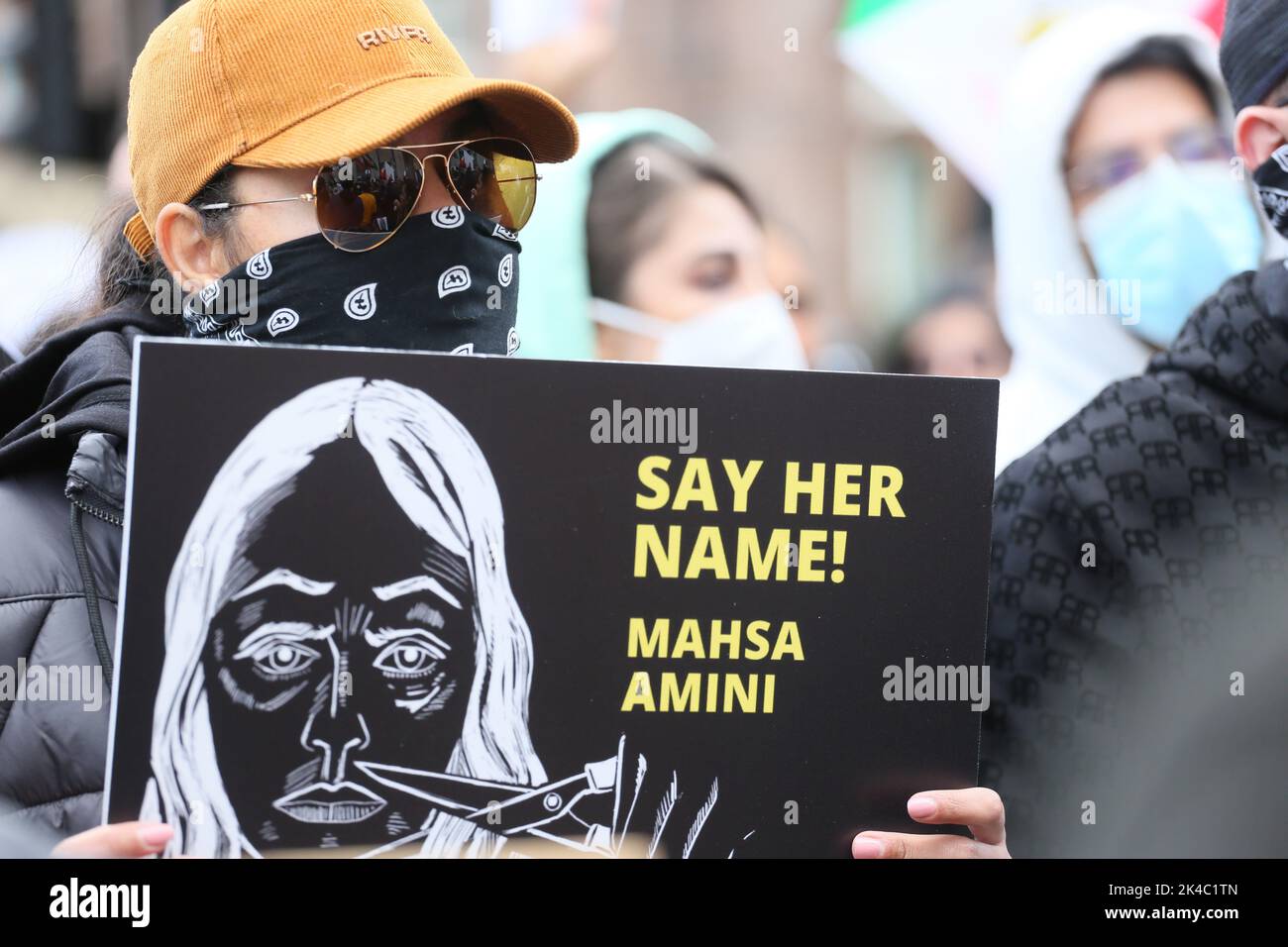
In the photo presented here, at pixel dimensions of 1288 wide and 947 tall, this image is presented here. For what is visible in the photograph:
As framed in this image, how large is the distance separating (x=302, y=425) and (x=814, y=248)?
6636 mm

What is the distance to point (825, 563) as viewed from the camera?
5.98 feet

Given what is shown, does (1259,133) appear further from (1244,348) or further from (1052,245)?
(1052,245)

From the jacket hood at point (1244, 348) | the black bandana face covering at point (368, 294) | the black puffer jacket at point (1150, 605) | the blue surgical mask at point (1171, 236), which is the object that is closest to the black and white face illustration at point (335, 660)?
the black bandana face covering at point (368, 294)

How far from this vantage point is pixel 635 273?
4180 mm

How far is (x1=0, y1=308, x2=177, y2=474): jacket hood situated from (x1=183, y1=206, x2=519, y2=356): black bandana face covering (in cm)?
11

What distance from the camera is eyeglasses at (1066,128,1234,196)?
421cm

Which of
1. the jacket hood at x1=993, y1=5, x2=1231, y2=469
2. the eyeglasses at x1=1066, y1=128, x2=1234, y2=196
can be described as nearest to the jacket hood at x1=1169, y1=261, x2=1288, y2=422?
the jacket hood at x1=993, y1=5, x2=1231, y2=469

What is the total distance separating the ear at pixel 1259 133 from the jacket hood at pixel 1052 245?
1551 millimetres

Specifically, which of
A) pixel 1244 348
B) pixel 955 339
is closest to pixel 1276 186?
pixel 1244 348

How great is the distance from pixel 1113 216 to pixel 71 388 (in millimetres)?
3134

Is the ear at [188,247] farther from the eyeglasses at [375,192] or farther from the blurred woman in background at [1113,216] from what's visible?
the blurred woman in background at [1113,216]

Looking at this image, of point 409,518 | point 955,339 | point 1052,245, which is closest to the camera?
point 409,518

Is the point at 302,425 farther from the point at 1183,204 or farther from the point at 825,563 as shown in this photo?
the point at 1183,204

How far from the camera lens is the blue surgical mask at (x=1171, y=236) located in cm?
415
